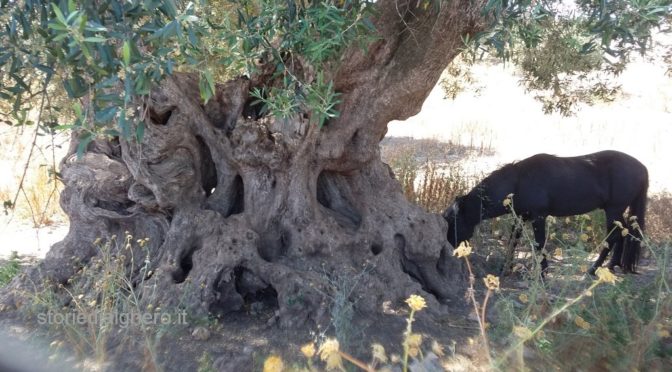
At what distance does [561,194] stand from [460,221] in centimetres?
119

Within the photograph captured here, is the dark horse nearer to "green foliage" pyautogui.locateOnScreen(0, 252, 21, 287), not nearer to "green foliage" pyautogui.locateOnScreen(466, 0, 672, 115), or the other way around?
"green foliage" pyautogui.locateOnScreen(466, 0, 672, 115)

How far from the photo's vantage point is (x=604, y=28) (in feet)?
A: 9.85

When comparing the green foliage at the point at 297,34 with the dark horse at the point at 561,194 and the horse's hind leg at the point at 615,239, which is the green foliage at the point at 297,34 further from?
the horse's hind leg at the point at 615,239

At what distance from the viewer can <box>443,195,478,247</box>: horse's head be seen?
6.48 m

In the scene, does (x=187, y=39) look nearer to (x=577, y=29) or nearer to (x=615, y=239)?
(x=577, y=29)

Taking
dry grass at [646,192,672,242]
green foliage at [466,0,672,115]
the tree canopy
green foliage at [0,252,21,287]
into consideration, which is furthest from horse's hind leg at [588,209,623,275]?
green foliage at [0,252,21,287]

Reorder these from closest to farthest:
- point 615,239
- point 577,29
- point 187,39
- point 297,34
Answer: point 187,39
point 297,34
point 577,29
point 615,239

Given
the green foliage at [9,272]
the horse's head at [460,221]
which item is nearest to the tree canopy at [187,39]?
the green foliage at [9,272]

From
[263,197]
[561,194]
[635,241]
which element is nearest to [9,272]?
[263,197]

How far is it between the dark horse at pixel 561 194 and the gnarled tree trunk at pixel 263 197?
136cm

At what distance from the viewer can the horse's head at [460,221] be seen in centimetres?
648

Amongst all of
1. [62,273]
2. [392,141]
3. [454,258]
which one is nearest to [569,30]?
[454,258]

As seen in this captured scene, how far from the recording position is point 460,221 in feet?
21.4

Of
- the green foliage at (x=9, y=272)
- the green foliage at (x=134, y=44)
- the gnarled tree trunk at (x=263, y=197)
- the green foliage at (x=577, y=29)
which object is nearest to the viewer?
the green foliage at (x=134, y=44)
